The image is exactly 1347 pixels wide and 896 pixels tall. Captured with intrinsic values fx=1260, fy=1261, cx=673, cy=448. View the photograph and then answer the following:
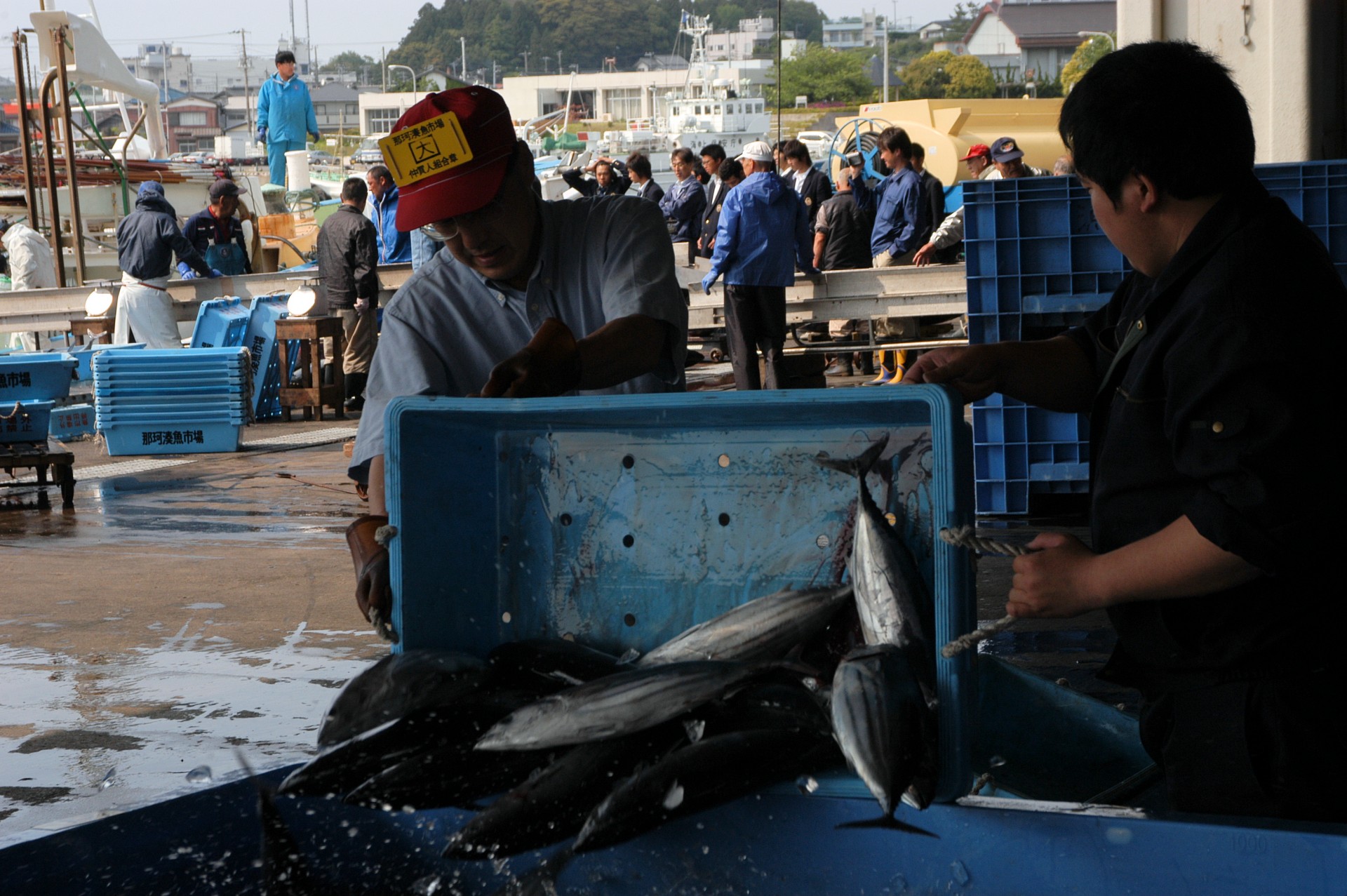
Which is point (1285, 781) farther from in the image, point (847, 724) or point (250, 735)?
point (250, 735)

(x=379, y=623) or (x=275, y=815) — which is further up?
(x=379, y=623)

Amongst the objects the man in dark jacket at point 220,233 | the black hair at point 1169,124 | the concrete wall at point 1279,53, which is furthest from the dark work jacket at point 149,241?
the black hair at point 1169,124

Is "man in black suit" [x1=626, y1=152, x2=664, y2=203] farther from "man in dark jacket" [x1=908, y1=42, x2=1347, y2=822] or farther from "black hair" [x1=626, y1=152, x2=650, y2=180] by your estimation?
"man in dark jacket" [x1=908, y1=42, x2=1347, y2=822]

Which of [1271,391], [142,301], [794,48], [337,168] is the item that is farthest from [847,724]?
[794,48]

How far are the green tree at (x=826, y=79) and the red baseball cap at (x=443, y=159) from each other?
93674 mm

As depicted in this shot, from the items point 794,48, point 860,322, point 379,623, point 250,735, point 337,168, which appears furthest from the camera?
point 794,48

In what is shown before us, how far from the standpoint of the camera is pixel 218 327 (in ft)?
36.5

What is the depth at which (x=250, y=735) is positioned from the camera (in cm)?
370

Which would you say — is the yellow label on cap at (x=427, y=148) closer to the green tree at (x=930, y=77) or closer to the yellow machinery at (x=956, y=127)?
the yellow machinery at (x=956, y=127)

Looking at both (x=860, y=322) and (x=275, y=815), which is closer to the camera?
(x=275, y=815)

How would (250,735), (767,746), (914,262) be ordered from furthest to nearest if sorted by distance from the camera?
(914,262), (250,735), (767,746)

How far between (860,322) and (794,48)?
10566 cm

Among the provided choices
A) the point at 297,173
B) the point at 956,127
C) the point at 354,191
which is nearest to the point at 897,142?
the point at 354,191

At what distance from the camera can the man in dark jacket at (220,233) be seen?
1262 cm
